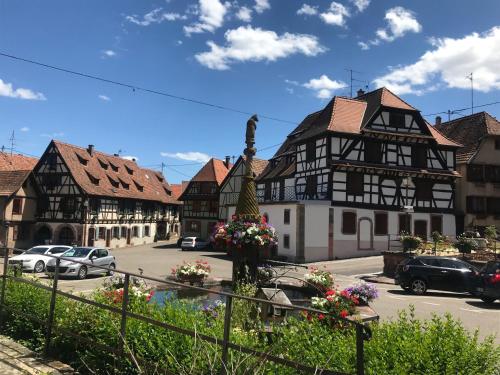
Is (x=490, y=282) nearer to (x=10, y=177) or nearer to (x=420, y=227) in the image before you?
(x=420, y=227)

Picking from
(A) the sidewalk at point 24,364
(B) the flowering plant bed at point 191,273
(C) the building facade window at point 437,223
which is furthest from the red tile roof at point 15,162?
(A) the sidewalk at point 24,364

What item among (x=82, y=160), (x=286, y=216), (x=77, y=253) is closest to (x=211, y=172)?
(x=82, y=160)

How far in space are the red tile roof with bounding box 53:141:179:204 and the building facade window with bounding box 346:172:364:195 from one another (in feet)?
87.2

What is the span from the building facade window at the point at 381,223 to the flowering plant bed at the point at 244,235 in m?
25.7

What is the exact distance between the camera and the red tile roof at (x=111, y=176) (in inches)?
1852

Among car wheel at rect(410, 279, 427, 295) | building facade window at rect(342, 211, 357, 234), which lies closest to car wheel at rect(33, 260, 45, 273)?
car wheel at rect(410, 279, 427, 295)

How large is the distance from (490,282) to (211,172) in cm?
4441

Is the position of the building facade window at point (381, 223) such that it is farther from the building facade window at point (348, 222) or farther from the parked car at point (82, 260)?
the parked car at point (82, 260)

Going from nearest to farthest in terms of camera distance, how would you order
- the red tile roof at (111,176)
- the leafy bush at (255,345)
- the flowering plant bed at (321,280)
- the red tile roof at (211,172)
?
the leafy bush at (255,345)
the flowering plant bed at (321,280)
the red tile roof at (111,176)
the red tile roof at (211,172)

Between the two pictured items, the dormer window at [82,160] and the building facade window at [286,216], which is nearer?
the building facade window at [286,216]

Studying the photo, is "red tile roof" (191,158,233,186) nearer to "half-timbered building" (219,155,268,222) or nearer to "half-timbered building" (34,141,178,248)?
"half-timbered building" (219,155,268,222)

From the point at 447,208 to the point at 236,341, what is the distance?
35878 mm

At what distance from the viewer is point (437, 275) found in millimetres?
18047

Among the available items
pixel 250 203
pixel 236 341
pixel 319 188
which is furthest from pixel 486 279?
pixel 319 188
